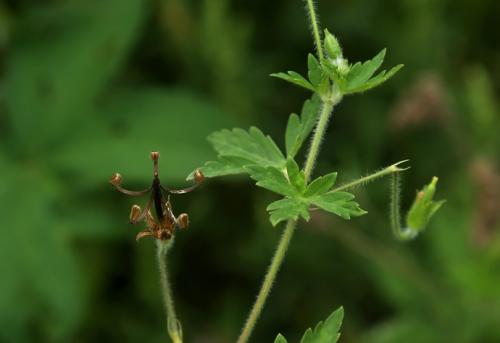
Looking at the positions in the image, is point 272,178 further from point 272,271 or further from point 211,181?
point 211,181

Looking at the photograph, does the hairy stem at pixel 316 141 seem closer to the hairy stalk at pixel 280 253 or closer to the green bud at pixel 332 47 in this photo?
the hairy stalk at pixel 280 253

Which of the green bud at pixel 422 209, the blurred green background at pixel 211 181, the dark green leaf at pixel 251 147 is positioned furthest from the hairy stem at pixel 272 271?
the blurred green background at pixel 211 181

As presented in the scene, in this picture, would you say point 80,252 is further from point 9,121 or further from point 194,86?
point 194,86

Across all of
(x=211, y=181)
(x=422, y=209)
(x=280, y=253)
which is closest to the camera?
(x=280, y=253)

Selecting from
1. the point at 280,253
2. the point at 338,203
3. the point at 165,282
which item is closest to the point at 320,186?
the point at 338,203

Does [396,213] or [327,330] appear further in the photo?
[396,213]

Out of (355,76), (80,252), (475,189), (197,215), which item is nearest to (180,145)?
(197,215)
